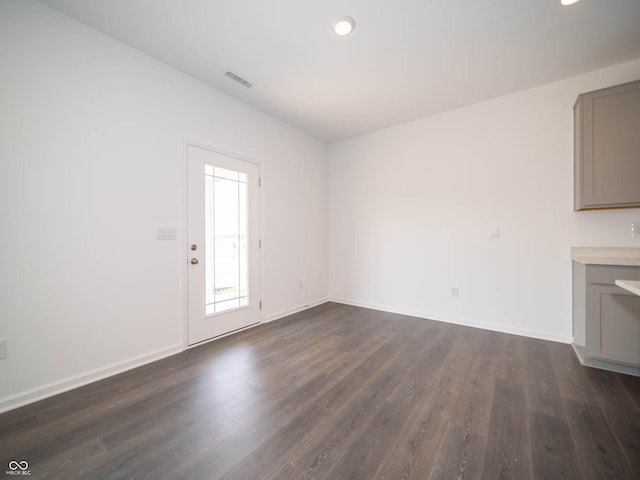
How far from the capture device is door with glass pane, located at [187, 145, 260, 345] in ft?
9.14

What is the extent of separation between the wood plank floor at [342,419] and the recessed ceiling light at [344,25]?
116 inches

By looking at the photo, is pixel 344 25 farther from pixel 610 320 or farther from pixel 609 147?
pixel 610 320

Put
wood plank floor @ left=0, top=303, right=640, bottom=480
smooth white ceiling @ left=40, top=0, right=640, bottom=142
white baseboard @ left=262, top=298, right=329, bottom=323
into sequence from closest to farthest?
1. wood plank floor @ left=0, top=303, right=640, bottom=480
2. smooth white ceiling @ left=40, top=0, right=640, bottom=142
3. white baseboard @ left=262, top=298, right=329, bottom=323

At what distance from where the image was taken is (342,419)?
165 cm

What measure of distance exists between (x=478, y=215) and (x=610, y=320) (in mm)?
1584

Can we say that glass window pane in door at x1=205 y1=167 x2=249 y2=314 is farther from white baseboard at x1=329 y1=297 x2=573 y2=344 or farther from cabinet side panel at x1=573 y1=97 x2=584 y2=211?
cabinet side panel at x1=573 y1=97 x2=584 y2=211

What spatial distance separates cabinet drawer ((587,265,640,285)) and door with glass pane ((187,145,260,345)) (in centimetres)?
355

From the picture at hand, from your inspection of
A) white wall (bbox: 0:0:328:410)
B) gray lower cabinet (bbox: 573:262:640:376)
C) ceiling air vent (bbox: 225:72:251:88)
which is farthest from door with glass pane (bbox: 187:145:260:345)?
gray lower cabinet (bbox: 573:262:640:376)

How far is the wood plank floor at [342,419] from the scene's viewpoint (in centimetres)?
131

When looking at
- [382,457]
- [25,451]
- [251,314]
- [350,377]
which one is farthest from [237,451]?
[251,314]

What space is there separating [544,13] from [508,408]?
9.75ft

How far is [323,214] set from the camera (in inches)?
185

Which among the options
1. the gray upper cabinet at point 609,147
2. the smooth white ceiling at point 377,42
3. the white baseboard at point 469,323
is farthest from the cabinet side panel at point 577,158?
the white baseboard at point 469,323

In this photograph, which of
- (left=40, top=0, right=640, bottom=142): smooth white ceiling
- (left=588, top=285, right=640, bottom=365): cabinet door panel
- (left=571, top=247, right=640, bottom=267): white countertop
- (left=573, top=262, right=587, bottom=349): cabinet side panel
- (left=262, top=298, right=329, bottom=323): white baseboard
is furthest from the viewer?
(left=262, top=298, right=329, bottom=323): white baseboard
